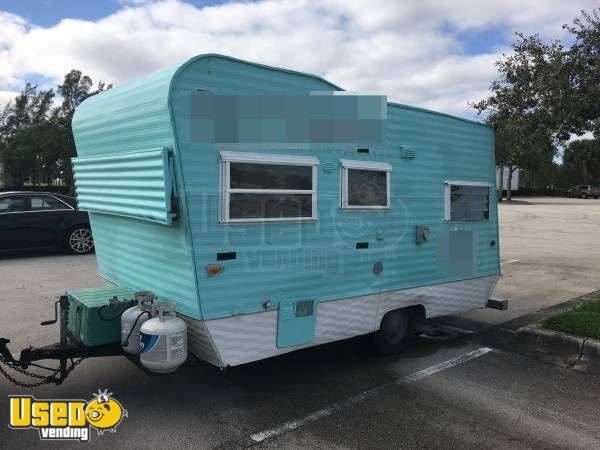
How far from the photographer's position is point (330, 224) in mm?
4727

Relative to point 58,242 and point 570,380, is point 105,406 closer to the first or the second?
point 570,380

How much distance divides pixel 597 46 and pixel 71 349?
7071mm

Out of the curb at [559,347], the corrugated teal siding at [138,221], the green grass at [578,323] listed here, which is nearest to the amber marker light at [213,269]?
the corrugated teal siding at [138,221]

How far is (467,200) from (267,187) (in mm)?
2912

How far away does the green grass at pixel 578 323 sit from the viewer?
577 centimetres

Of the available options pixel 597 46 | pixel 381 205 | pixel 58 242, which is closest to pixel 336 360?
pixel 381 205

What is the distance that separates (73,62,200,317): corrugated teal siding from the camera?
396cm

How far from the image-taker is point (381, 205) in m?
5.15

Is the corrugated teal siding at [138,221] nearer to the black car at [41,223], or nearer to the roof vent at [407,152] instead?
the roof vent at [407,152]

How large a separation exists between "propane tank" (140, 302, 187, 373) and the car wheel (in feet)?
27.5

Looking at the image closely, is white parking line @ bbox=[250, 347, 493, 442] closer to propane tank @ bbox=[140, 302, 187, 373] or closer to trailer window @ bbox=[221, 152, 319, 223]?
propane tank @ bbox=[140, 302, 187, 373]

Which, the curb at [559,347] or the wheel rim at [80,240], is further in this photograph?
the wheel rim at [80,240]

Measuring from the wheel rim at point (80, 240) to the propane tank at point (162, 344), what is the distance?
8564 millimetres

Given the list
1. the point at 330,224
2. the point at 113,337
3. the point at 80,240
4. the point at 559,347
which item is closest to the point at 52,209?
the point at 80,240
